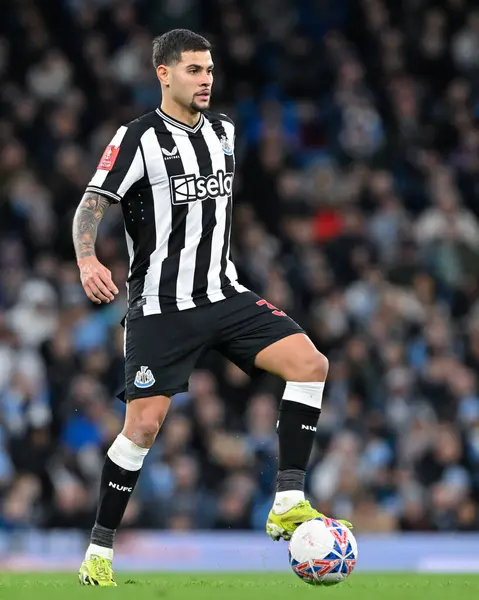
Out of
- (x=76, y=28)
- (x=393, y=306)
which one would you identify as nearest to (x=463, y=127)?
(x=393, y=306)

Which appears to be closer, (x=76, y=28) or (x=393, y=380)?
(x=393, y=380)

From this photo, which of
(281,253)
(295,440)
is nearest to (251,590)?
(295,440)

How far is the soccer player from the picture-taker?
717 centimetres

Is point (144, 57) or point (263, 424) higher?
point (144, 57)

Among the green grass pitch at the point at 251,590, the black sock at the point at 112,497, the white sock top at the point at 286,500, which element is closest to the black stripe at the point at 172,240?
the black sock at the point at 112,497

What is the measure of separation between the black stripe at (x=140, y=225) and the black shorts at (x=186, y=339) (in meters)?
0.23

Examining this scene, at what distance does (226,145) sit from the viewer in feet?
24.7

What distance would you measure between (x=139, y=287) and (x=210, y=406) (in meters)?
6.04

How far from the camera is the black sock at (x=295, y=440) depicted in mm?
7141

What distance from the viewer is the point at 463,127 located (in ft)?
53.9

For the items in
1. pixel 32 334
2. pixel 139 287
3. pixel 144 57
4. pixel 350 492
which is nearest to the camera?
pixel 139 287

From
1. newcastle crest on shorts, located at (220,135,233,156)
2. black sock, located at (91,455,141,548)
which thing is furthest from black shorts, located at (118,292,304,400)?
newcastle crest on shorts, located at (220,135,233,156)

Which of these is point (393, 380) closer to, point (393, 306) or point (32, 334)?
point (393, 306)

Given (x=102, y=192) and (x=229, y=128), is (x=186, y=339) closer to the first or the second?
(x=102, y=192)
